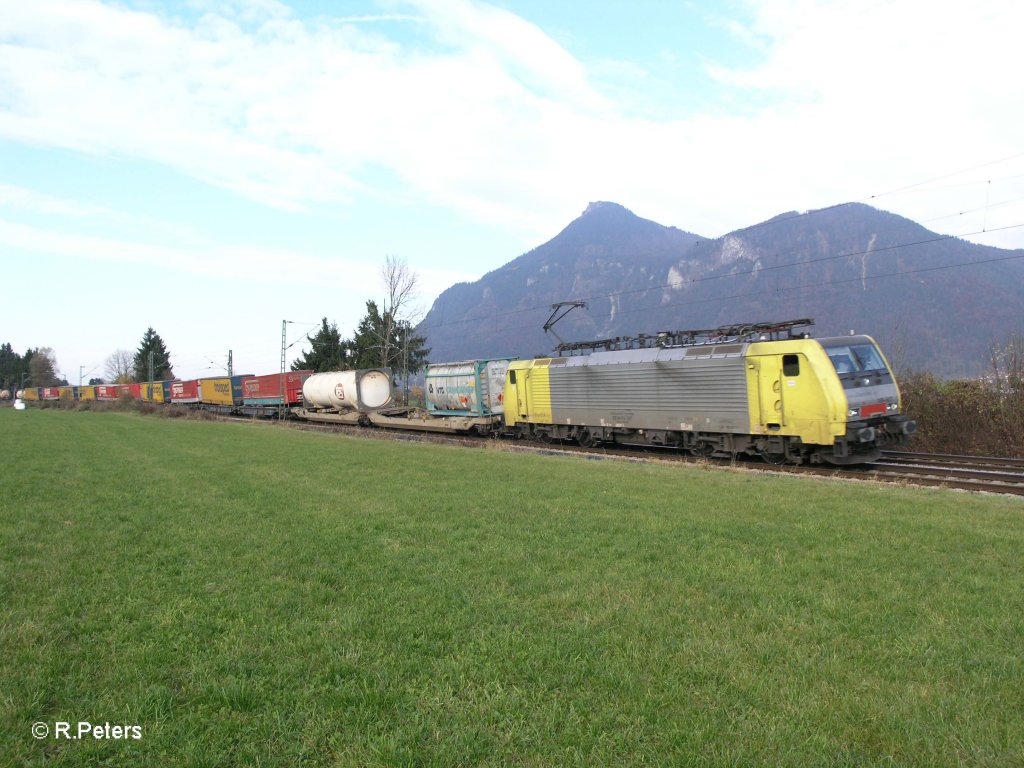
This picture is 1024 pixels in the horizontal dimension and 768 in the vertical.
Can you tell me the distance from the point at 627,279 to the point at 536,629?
503 ft

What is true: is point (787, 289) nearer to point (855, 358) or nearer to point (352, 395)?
point (352, 395)

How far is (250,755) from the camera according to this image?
3.12 meters

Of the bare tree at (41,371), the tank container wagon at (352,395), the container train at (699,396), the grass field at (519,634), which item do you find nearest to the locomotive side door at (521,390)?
the container train at (699,396)

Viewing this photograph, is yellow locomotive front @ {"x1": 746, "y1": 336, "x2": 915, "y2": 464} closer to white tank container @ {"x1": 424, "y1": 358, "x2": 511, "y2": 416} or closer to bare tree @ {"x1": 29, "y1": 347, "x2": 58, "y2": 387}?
white tank container @ {"x1": 424, "y1": 358, "x2": 511, "y2": 416}

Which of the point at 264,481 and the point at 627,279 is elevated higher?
the point at 627,279

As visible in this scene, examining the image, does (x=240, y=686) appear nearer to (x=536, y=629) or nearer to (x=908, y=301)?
(x=536, y=629)

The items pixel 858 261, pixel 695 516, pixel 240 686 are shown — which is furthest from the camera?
pixel 858 261

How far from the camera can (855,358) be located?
565 inches

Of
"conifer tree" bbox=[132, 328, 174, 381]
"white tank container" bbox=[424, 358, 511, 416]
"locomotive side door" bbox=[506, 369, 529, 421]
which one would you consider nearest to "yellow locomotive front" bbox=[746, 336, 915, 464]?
"locomotive side door" bbox=[506, 369, 529, 421]

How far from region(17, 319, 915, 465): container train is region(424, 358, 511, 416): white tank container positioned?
4 centimetres

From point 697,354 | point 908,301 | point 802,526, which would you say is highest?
point 908,301

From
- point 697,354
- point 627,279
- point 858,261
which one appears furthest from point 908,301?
point 627,279

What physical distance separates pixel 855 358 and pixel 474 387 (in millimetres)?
14893

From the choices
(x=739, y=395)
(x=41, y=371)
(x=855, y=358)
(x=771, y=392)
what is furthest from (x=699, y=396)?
(x=41, y=371)
